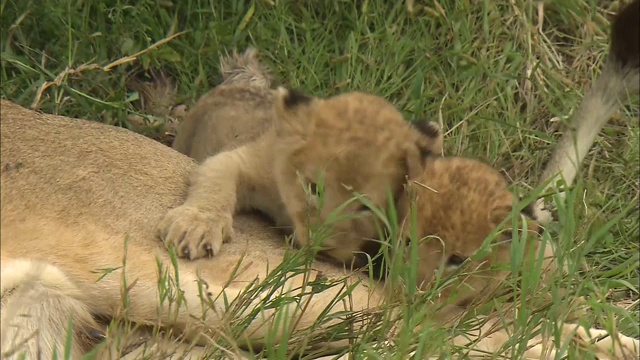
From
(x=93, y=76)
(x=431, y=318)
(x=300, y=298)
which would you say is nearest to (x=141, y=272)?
(x=300, y=298)

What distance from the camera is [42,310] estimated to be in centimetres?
286

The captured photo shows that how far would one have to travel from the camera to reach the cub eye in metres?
3.30

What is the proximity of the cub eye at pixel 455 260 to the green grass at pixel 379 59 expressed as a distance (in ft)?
5.40

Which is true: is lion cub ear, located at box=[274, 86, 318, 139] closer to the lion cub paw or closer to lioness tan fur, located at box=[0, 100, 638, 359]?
lioness tan fur, located at box=[0, 100, 638, 359]

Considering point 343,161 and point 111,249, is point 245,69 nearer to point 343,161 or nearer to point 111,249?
point 343,161

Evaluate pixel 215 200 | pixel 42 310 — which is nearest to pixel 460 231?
pixel 215 200

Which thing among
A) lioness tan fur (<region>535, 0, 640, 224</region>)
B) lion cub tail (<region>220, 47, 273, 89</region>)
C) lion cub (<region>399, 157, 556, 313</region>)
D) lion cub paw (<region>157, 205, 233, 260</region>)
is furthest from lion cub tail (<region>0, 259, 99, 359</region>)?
lion cub tail (<region>220, 47, 273, 89</region>)

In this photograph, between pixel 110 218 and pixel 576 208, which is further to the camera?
pixel 576 208

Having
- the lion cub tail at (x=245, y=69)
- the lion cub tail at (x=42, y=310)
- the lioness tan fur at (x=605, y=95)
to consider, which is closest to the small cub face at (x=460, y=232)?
the lioness tan fur at (x=605, y=95)

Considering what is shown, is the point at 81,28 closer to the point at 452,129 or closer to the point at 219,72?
the point at 219,72

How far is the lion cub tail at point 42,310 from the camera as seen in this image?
9.12 feet

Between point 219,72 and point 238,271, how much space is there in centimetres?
224

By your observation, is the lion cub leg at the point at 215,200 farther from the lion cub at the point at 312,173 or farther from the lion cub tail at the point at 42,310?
the lion cub tail at the point at 42,310

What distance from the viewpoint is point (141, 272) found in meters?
3.01
